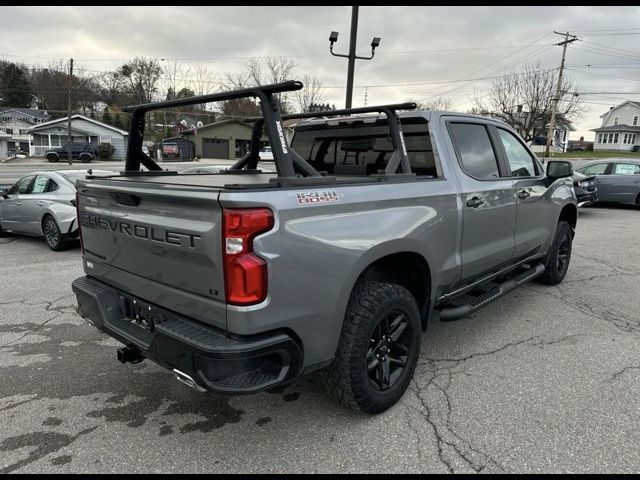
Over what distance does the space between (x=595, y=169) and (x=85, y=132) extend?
171 ft

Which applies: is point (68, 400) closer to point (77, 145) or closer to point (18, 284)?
point (18, 284)

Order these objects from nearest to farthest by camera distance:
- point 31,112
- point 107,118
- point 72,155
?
1. point 72,155
2. point 107,118
3. point 31,112

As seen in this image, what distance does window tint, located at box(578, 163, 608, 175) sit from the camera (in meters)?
14.4

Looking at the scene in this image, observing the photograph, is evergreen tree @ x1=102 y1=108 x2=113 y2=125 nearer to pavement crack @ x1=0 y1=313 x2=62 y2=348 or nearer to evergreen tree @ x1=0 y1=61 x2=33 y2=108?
evergreen tree @ x1=0 y1=61 x2=33 y2=108

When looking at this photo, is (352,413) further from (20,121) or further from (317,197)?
(20,121)

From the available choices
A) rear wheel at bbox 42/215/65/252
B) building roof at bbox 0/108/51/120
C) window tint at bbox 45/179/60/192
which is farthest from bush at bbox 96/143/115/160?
rear wheel at bbox 42/215/65/252

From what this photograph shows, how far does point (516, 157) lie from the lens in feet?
14.9

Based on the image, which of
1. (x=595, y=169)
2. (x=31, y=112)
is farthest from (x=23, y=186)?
(x=31, y=112)

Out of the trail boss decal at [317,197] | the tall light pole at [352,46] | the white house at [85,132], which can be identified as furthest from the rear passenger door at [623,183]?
the white house at [85,132]

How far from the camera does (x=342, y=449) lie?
2.56 m

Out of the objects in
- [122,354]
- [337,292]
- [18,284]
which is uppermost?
[337,292]

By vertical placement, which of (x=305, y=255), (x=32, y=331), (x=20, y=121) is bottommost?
(x=32, y=331)

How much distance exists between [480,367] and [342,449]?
4.95 ft

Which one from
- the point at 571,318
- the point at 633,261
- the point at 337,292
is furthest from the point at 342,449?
the point at 633,261
